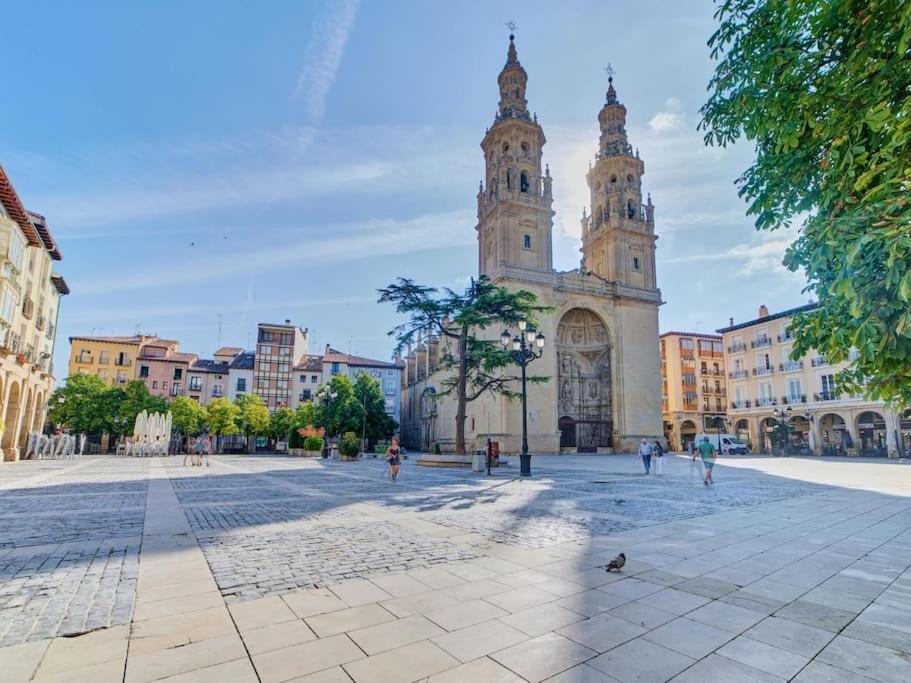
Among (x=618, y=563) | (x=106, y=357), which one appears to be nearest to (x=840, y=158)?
(x=618, y=563)

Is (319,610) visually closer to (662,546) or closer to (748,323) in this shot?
(662,546)

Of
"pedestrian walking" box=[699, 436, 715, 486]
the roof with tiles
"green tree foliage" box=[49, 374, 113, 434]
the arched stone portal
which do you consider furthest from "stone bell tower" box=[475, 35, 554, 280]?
"green tree foliage" box=[49, 374, 113, 434]

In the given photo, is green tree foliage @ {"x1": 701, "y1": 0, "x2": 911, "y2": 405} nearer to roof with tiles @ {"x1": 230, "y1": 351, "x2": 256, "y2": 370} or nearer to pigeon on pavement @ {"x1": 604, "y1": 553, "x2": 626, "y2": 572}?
pigeon on pavement @ {"x1": 604, "y1": 553, "x2": 626, "y2": 572}

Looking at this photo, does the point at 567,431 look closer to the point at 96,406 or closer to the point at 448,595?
the point at 448,595

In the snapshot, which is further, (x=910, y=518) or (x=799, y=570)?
(x=910, y=518)

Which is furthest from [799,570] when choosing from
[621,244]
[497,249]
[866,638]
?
[621,244]

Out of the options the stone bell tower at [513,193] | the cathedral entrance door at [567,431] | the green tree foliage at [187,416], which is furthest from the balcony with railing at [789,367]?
the green tree foliage at [187,416]

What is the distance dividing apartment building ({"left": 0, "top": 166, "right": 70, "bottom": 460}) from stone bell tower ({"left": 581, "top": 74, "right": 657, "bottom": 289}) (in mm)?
43169

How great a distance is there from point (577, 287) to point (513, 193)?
10.5 metres

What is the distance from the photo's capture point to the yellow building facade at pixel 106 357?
58.9 metres

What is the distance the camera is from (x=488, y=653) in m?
3.27

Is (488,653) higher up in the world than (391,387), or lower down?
lower down

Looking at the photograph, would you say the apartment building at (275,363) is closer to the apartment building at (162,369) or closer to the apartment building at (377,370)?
the apartment building at (377,370)

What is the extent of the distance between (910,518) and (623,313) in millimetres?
38633
